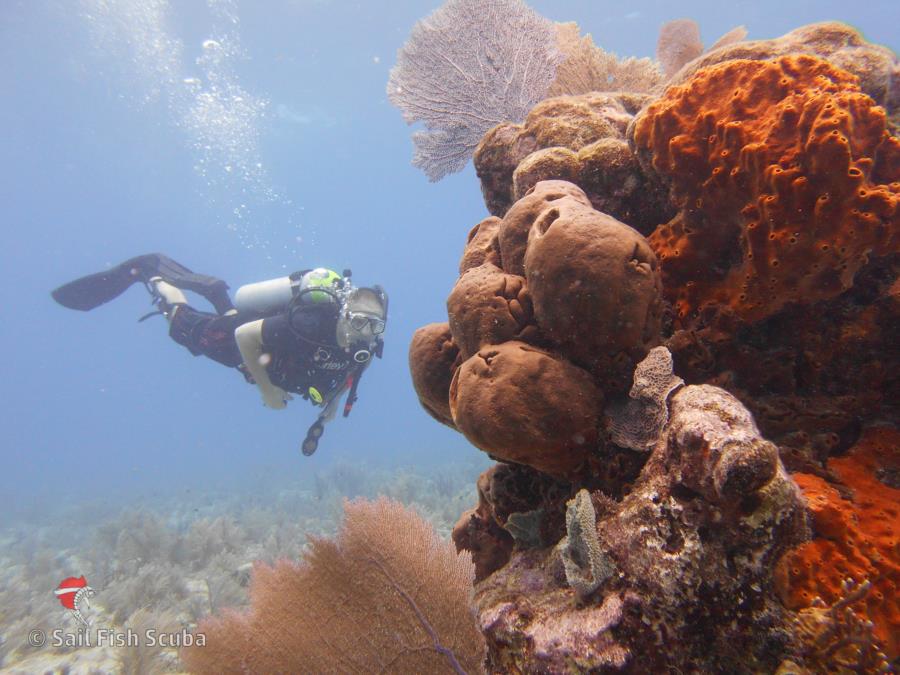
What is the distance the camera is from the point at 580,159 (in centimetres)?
293

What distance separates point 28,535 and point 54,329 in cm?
11501

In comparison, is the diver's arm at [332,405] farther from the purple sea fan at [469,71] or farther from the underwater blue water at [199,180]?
the underwater blue water at [199,180]

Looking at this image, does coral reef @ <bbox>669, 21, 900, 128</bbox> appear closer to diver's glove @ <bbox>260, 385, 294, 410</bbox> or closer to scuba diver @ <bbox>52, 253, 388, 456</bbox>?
scuba diver @ <bbox>52, 253, 388, 456</bbox>

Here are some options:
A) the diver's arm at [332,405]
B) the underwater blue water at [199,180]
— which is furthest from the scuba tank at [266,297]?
the underwater blue water at [199,180]

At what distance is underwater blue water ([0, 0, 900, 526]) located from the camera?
32.8m

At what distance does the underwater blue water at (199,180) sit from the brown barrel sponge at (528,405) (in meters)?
25.4

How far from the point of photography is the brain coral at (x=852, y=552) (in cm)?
142

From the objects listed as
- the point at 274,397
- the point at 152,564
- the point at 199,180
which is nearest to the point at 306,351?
the point at 274,397

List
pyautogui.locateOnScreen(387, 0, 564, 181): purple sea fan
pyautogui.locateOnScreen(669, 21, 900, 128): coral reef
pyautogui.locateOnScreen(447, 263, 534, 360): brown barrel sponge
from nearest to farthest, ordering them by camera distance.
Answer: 1. pyautogui.locateOnScreen(447, 263, 534, 360): brown barrel sponge
2. pyautogui.locateOnScreen(669, 21, 900, 128): coral reef
3. pyautogui.locateOnScreen(387, 0, 564, 181): purple sea fan

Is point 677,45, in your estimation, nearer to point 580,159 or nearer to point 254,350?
point 580,159

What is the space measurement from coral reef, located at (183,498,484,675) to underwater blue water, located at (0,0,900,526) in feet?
78.4

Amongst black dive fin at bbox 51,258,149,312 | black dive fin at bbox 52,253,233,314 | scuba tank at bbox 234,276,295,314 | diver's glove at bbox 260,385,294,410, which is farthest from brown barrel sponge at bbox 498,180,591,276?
black dive fin at bbox 51,258,149,312

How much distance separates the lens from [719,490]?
4.60 ft

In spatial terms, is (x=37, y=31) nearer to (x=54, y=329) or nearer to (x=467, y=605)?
(x=467, y=605)
